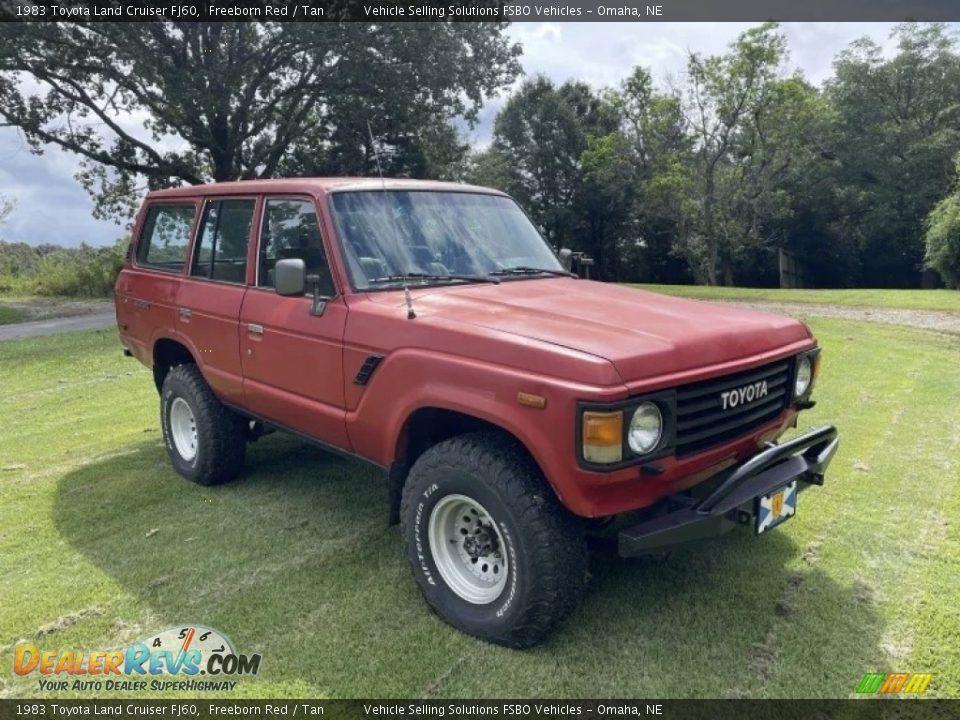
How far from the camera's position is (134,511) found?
446 cm

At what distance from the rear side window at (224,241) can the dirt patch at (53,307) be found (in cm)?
1331

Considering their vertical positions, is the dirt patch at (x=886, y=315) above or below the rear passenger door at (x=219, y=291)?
below

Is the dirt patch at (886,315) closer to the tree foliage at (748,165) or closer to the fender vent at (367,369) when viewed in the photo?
the fender vent at (367,369)

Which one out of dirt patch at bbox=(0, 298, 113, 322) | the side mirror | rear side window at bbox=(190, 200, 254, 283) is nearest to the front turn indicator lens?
the side mirror

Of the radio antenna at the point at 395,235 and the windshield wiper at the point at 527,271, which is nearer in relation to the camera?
the radio antenna at the point at 395,235

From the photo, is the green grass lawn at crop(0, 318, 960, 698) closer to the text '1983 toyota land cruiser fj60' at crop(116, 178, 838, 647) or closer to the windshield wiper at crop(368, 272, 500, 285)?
the text '1983 toyota land cruiser fj60' at crop(116, 178, 838, 647)

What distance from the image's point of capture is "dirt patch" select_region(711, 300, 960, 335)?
11.3m

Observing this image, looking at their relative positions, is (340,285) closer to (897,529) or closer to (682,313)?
(682,313)

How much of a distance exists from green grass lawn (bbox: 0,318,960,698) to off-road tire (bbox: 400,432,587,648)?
125mm

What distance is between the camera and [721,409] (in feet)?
9.54

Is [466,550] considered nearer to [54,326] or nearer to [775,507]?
[775,507]

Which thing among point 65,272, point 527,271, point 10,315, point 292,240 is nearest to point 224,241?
point 292,240

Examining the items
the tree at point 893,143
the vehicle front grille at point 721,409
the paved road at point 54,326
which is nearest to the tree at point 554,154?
the tree at point 893,143

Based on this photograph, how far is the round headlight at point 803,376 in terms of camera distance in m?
3.41
